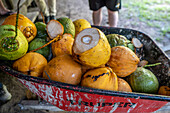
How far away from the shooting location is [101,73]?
1165 millimetres

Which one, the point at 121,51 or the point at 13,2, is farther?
the point at 13,2

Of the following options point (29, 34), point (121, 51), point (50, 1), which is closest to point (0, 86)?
point (29, 34)

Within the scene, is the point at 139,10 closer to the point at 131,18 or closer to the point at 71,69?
the point at 131,18

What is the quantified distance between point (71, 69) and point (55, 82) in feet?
0.59

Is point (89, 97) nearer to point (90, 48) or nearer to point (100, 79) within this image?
point (100, 79)

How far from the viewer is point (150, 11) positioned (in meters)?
5.09

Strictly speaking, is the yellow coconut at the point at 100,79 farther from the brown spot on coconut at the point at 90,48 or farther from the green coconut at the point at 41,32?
the green coconut at the point at 41,32

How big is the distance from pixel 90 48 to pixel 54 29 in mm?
657

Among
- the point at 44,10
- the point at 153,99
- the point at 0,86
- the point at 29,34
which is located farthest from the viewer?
the point at 44,10

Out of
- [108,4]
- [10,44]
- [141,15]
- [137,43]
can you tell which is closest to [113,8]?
[108,4]

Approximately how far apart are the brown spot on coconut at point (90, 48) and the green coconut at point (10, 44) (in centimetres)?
52

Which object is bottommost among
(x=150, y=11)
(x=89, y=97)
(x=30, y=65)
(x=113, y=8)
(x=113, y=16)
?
(x=89, y=97)

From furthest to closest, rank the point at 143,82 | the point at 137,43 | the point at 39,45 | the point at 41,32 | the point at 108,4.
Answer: the point at 108,4, the point at 137,43, the point at 41,32, the point at 39,45, the point at 143,82

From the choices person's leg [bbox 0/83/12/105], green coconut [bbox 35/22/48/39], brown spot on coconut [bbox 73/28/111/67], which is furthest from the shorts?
person's leg [bbox 0/83/12/105]
